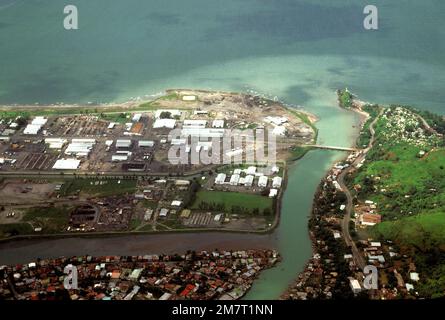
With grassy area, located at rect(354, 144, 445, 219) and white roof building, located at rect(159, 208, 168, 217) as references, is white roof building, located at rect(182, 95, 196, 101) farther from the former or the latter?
grassy area, located at rect(354, 144, 445, 219)

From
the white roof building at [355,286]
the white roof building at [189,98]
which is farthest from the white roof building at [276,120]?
the white roof building at [355,286]

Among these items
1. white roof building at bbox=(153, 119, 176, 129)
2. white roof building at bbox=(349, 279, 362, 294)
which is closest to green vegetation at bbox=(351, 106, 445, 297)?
white roof building at bbox=(349, 279, 362, 294)

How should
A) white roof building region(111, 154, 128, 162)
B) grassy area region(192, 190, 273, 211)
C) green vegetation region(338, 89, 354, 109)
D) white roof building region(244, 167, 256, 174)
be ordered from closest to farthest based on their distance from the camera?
grassy area region(192, 190, 273, 211)
white roof building region(244, 167, 256, 174)
white roof building region(111, 154, 128, 162)
green vegetation region(338, 89, 354, 109)

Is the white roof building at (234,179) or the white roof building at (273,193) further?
the white roof building at (234,179)

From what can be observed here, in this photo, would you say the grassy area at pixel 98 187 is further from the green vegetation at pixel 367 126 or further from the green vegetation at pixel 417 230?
the green vegetation at pixel 367 126

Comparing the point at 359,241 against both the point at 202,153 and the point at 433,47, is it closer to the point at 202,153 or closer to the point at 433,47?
the point at 202,153
